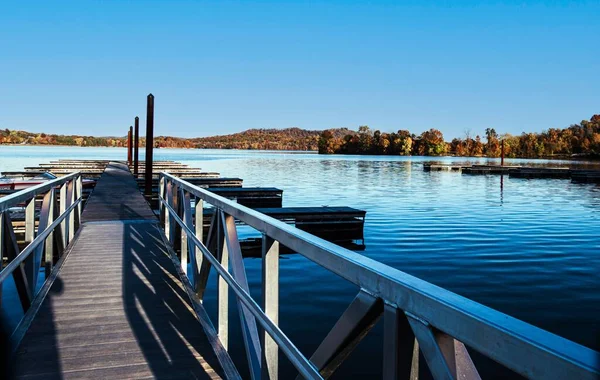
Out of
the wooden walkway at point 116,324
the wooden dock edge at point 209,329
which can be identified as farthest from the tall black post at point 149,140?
the wooden dock edge at point 209,329

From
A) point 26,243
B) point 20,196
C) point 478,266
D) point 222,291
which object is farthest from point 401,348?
point 478,266

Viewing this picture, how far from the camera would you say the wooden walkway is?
3.31 meters

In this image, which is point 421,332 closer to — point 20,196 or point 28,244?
point 20,196

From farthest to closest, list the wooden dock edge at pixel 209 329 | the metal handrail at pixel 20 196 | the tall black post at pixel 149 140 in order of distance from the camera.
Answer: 1. the tall black post at pixel 149 140
2. the metal handrail at pixel 20 196
3. the wooden dock edge at pixel 209 329

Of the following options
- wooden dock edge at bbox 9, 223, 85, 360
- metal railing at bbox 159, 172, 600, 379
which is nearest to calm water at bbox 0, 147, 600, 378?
wooden dock edge at bbox 9, 223, 85, 360

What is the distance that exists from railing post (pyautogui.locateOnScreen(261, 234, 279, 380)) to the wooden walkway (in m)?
0.73

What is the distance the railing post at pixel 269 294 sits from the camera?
2.59 meters

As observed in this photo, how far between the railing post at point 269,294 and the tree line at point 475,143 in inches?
4516

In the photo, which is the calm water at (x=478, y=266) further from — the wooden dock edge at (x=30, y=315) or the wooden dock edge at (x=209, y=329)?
the wooden dock edge at (x=30, y=315)

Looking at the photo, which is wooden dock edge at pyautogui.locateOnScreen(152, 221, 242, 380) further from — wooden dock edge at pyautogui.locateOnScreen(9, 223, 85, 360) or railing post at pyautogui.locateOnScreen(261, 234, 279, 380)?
wooden dock edge at pyautogui.locateOnScreen(9, 223, 85, 360)

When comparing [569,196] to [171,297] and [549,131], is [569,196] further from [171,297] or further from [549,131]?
[549,131]

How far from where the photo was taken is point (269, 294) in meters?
2.62

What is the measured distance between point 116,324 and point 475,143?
6109 inches

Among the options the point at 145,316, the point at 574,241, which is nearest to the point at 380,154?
the point at 574,241
